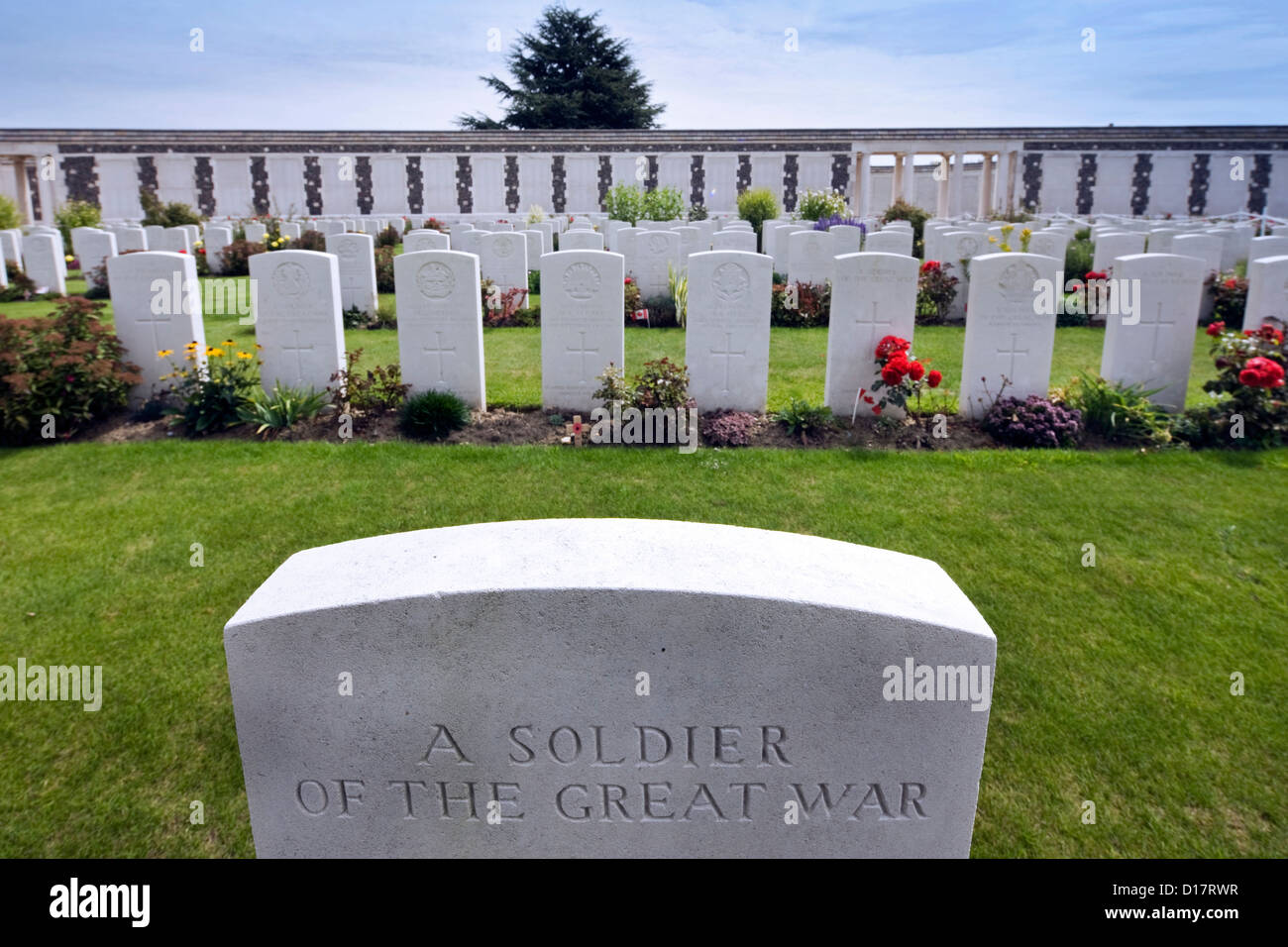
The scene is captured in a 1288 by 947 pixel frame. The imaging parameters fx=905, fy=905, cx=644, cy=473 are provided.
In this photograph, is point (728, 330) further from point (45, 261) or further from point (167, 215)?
point (167, 215)

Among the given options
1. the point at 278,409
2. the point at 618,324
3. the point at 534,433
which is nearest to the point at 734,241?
the point at 618,324

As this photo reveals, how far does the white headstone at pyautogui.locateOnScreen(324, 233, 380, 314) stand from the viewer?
1507cm

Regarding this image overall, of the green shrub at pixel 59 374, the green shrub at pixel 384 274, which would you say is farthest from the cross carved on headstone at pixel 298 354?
the green shrub at pixel 384 274

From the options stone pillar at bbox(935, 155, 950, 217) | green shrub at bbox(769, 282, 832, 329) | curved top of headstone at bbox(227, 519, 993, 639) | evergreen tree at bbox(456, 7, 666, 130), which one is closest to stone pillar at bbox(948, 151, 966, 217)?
stone pillar at bbox(935, 155, 950, 217)

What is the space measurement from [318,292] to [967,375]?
258 inches

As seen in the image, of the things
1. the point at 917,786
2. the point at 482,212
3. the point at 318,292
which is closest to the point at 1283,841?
the point at 917,786

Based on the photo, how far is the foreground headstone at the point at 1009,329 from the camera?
8617mm

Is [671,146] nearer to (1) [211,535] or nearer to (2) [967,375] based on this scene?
(2) [967,375]

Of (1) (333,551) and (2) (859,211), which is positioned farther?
(2) (859,211)

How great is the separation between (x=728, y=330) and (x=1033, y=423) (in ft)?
9.91

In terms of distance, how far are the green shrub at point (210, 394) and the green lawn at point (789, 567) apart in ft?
1.40

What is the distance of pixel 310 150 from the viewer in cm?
3925

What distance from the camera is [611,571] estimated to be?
2205 millimetres

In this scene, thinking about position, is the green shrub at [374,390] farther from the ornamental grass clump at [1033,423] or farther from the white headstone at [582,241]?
the white headstone at [582,241]
